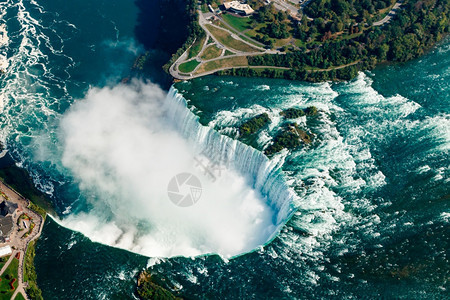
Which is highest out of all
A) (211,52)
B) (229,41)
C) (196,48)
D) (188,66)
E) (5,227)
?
(229,41)

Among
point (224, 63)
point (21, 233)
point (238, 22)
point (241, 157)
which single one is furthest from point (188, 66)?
point (21, 233)

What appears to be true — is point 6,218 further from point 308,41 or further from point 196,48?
point 308,41

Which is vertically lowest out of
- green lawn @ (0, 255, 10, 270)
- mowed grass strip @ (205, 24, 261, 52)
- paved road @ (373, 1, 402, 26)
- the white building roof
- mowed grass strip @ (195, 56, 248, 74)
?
green lawn @ (0, 255, 10, 270)

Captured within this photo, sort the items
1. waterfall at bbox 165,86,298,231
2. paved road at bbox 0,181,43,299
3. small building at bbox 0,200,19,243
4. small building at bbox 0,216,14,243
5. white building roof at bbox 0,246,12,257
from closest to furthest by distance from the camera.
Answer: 1. paved road at bbox 0,181,43,299
2. white building roof at bbox 0,246,12,257
3. small building at bbox 0,216,14,243
4. small building at bbox 0,200,19,243
5. waterfall at bbox 165,86,298,231

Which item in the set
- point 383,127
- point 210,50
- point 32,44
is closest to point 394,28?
point 383,127

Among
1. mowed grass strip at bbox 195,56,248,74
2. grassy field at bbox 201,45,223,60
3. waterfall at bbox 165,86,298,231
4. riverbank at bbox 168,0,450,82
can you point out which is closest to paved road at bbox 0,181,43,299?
waterfall at bbox 165,86,298,231

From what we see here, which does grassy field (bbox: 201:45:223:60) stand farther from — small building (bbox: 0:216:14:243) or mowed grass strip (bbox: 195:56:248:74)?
small building (bbox: 0:216:14:243)
